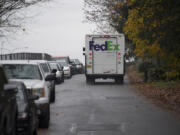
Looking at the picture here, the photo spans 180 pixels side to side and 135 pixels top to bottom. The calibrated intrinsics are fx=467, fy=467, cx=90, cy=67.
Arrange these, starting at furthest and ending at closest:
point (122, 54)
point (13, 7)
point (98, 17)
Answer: point (98, 17) → point (122, 54) → point (13, 7)

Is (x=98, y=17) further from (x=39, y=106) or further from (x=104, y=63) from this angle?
(x=39, y=106)

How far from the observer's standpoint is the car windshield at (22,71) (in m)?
12.9

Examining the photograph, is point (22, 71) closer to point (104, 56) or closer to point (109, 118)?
point (109, 118)

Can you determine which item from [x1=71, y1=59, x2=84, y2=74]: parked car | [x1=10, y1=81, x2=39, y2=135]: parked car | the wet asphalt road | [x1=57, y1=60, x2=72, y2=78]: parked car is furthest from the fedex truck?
[x1=71, y1=59, x2=84, y2=74]: parked car

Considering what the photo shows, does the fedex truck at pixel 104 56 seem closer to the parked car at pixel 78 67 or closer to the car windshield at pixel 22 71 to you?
the car windshield at pixel 22 71

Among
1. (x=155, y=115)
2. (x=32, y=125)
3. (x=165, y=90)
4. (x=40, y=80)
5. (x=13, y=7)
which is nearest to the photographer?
(x=32, y=125)

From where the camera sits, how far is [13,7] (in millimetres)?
22203

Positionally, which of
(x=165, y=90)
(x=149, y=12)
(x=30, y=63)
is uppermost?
(x=149, y=12)

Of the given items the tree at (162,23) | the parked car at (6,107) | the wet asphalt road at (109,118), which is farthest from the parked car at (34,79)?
the tree at (162,23)

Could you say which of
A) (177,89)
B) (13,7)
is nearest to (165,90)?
(177,89)

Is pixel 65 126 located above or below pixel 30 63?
below

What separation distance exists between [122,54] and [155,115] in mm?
14964

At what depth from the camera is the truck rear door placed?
2977 centimetres

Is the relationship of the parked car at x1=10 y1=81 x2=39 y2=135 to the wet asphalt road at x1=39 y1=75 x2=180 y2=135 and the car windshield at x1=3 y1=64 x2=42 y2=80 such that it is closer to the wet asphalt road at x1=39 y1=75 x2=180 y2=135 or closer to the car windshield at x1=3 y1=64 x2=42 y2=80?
the wet asphalt road at x1=39 y1=75 x2=180 y2=135
